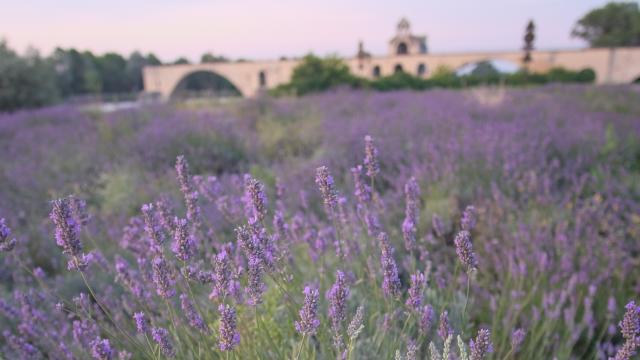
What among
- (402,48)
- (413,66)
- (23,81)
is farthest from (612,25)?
(23,81)

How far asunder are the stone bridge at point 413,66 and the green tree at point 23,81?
628 cm

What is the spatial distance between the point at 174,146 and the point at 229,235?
3.14 m

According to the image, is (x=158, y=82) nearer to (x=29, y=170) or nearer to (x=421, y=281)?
(x=29, y=170)

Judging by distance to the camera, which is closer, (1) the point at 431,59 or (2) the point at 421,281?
(2) the point at 421,281

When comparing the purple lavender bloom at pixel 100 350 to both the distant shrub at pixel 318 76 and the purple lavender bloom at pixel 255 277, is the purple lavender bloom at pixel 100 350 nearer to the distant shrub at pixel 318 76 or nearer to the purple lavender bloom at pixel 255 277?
the purple lavender bloom at pixel 255 277

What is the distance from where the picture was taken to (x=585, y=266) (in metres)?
2.44

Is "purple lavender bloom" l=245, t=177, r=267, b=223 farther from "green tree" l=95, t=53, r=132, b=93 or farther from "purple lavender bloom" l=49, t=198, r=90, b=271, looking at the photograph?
"green tree" l=95, t=53, r=132, b=93

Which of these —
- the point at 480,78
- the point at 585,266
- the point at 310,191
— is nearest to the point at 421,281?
the point at 585,266

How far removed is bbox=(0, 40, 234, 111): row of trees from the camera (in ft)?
45.4

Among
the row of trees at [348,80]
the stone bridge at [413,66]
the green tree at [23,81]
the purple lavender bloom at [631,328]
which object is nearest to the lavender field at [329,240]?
the purple lavender bloom at [631,328]

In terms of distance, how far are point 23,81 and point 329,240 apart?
15.6 metres

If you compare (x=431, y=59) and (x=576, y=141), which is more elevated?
(x=431, y=59)

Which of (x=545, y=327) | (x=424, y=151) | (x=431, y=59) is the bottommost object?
(x=545, y=327)

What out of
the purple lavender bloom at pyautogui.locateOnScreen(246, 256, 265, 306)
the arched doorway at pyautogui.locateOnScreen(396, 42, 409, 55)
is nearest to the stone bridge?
the arched doorway at pyautogui.locateOnScreen(396, 42, 409, 55)
